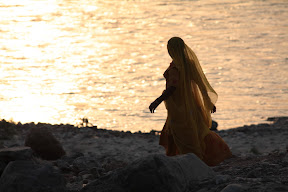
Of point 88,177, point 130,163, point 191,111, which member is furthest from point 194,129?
point 130,163

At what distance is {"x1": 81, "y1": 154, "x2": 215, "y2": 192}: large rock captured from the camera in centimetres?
532

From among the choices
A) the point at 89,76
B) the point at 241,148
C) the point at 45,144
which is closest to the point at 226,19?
the point at 89,76

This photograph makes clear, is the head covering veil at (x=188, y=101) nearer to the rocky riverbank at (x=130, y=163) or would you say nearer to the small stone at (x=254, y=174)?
the rocky riverbank at (x=130, y=163)

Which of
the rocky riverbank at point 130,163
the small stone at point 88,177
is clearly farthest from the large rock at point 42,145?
the small stone at point 88,177

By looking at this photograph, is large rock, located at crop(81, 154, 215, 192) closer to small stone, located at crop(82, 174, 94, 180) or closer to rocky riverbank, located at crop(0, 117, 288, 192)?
rocky riverbank, located at crop(0, 117, 288, 192)

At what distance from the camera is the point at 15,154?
22.0 ft

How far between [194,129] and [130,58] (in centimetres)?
972

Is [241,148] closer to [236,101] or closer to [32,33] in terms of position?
[236,101]

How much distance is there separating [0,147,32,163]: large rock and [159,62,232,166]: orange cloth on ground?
179 centimetres

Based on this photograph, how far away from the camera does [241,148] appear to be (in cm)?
969

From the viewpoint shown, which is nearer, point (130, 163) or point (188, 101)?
point (130, 163)

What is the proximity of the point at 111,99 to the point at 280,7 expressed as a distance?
15491mm

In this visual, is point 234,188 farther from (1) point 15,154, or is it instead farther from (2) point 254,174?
(1) point 15,154

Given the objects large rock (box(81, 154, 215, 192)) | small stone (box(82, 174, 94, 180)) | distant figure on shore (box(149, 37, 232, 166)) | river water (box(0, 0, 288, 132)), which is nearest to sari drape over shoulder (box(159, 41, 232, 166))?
distant figure on shore (box(149, 37, 232, 166))
